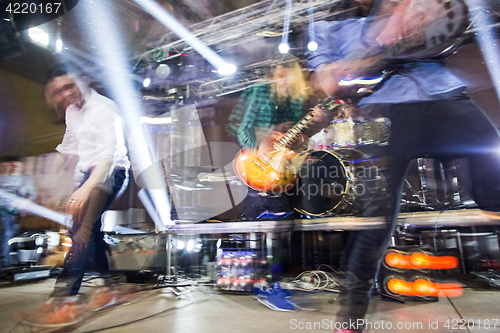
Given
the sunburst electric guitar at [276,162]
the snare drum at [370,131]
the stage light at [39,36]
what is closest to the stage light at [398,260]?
the sunburst electric guitar at [276,162]

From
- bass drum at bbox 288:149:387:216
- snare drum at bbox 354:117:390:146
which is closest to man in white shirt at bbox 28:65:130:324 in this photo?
bass drum at bbox 288:149:387:216

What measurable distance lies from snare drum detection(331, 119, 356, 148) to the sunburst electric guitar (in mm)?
592

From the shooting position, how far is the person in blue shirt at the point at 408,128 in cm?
81

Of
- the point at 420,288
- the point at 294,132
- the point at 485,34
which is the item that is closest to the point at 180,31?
the point at 294,132

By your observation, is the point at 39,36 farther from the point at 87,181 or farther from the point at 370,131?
the point at 370,131

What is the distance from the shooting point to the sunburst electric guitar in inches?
79.4

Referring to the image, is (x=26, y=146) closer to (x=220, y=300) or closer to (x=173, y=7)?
(x=173, y=7)

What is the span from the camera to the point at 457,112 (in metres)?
0.87

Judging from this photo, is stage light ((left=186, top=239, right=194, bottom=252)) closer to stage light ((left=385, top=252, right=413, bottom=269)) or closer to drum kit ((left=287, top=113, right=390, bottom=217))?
drum kit ((left=287, top=113, right=390, bottom=217))

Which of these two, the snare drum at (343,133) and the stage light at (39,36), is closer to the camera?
the snare drum at (343,133)

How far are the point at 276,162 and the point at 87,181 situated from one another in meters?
1.25

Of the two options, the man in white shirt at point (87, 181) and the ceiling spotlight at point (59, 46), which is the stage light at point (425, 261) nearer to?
the man in white shirt at point (87, 181)

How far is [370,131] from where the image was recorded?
2479mm

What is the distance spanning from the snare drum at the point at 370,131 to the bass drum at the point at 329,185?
1.59ft
